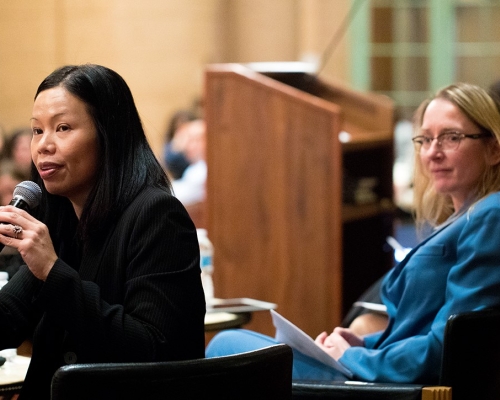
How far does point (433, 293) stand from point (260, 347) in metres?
0.51

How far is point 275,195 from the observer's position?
4.39 metres

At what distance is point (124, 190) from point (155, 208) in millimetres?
98

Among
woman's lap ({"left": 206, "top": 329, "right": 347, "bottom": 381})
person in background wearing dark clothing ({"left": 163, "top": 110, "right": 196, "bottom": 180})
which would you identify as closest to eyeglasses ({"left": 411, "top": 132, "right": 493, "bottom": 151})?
woman's lap ({"left": 206, "top": 329, "right": 347, "bottom": 381})

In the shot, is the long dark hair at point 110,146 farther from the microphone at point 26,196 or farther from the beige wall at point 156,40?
the beige wall at point 156,40

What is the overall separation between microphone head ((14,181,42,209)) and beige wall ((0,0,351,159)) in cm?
667

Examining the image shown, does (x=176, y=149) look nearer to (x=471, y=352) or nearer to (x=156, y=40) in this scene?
(x=156, y=40)

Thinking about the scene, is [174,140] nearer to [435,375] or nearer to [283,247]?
[283,247]

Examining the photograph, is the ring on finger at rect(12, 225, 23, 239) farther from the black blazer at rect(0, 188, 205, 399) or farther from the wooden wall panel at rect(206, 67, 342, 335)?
the wooden wall panel at rect(206, 67, 342, 335)

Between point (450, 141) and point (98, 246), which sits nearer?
point (98, 246)

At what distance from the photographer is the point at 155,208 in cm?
182

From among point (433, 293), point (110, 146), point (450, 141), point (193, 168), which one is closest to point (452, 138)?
point (450, 141)

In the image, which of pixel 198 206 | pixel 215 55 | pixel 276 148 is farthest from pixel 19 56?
pixel 276 148

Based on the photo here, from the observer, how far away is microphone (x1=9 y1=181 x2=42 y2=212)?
1.83 m

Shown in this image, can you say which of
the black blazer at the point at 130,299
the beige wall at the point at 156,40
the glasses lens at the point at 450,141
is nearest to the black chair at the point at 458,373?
the black blazer at the point at 130,299
